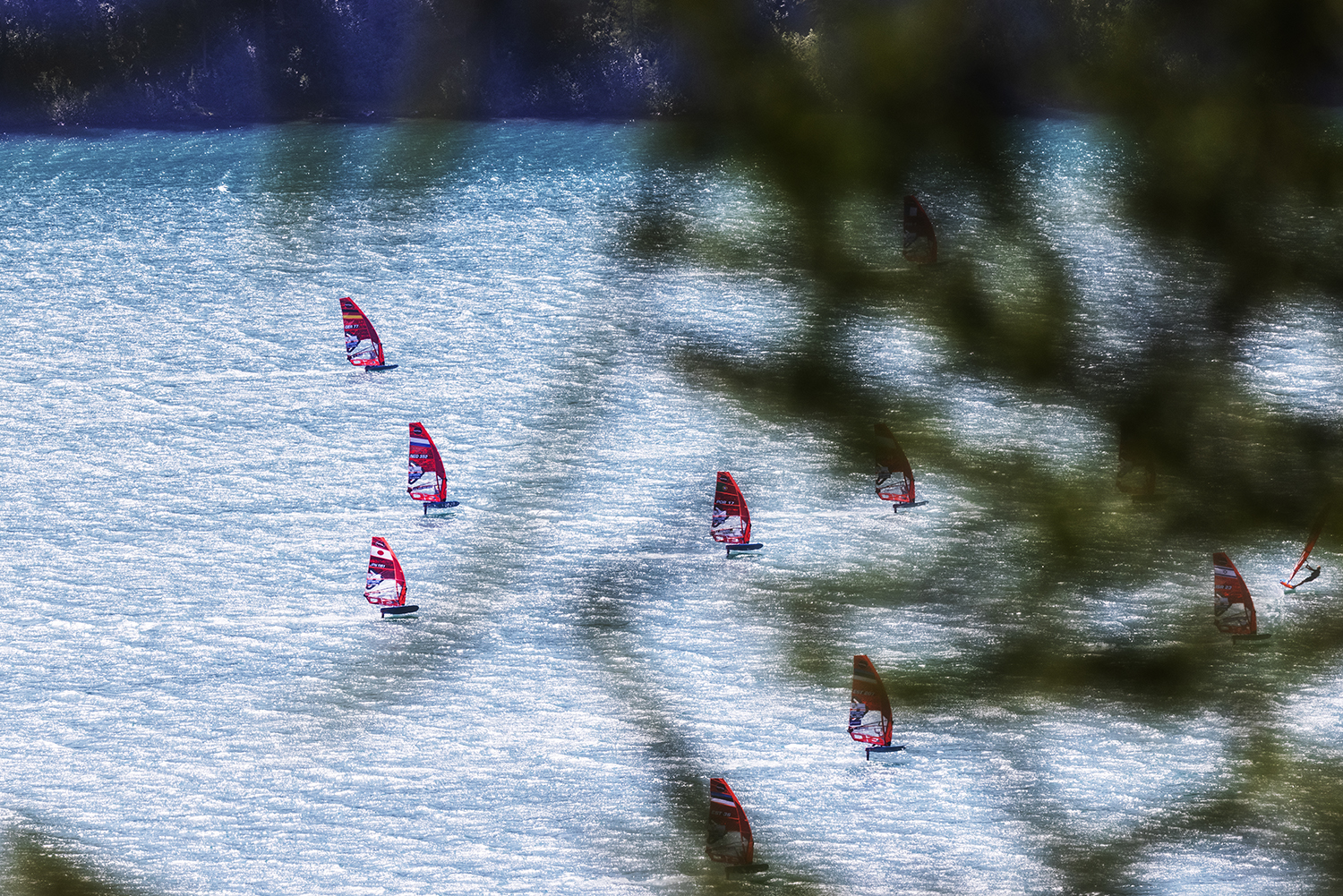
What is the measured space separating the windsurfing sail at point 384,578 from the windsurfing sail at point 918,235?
2029 cm

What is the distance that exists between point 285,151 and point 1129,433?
1189mm

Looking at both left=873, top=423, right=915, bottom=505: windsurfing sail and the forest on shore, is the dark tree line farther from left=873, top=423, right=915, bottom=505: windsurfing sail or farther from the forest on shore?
left=873, top=423, right=915, bottom=505: windsurfing sail

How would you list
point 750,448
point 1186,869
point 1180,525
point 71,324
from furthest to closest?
point 71,324 → point 750,448 → point 1186,869 → point 1180,525

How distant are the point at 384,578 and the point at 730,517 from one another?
195 inches

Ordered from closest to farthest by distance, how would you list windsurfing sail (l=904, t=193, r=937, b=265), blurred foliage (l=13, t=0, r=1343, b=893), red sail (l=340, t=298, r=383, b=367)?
blurred foliage (l=13, t=0, r=1343, b=893)
windsurfing sail (l=904, t=193, r=937, b=265)
red sail (l=340, t=298, r=383, b=367)

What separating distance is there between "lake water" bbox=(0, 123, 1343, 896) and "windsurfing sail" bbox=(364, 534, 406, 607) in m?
0.40

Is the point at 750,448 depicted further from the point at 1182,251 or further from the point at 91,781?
the point at 1182,251

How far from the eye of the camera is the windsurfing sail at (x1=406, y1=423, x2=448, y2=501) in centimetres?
2511

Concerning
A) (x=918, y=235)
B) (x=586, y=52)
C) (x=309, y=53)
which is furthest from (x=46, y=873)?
(x=918, y=235)

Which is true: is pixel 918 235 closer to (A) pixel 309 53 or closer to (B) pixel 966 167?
(B) pixel 966 167

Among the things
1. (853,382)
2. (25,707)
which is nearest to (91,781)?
(25,707)

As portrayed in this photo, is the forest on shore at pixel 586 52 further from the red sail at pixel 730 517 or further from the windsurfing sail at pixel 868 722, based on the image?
the red sail at pixel 730 517

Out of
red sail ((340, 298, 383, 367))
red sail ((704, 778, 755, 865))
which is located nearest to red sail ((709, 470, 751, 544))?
red sail ((340, 298, 383, 367))

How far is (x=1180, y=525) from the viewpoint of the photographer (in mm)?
2322
